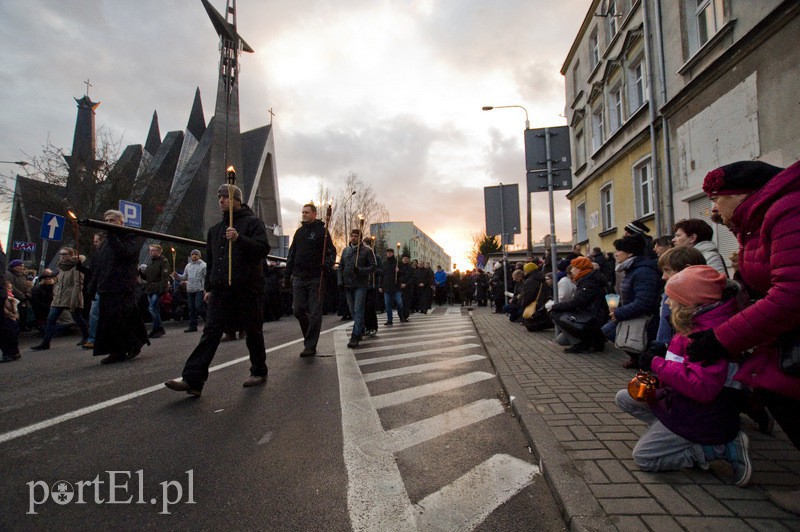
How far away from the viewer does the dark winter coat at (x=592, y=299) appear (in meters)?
6.06

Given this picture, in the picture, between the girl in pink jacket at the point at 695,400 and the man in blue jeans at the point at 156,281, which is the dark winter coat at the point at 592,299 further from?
the man in blue jeans at the point at 156,281

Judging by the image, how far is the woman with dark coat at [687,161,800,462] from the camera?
5.66ft

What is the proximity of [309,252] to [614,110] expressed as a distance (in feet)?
48.0

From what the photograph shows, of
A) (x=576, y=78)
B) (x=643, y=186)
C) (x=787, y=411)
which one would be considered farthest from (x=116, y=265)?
(x=576, y=78)

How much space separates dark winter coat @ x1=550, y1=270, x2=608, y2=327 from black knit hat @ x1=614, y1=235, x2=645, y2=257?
3.07 ft

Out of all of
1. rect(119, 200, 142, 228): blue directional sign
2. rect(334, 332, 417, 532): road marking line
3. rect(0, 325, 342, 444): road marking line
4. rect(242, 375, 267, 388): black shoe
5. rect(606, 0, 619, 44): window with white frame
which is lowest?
rect(334, 332, 417, 532): road marking line

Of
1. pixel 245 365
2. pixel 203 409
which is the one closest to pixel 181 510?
pixel 203 409

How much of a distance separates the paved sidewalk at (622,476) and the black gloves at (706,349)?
0.66 metres

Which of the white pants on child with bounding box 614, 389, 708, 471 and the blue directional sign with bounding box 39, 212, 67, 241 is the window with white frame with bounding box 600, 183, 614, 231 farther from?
the blue directional sign with bounding box 39, 212, 67, 241

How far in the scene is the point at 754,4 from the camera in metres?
8.06

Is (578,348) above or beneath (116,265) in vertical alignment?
beneath

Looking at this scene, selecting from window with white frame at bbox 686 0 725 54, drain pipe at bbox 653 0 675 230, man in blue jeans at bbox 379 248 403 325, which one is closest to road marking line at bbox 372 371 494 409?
man in blue jeans at bbox 379 248 403 325

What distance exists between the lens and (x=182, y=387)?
3.97 m

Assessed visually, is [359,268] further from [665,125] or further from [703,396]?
[665,125]
